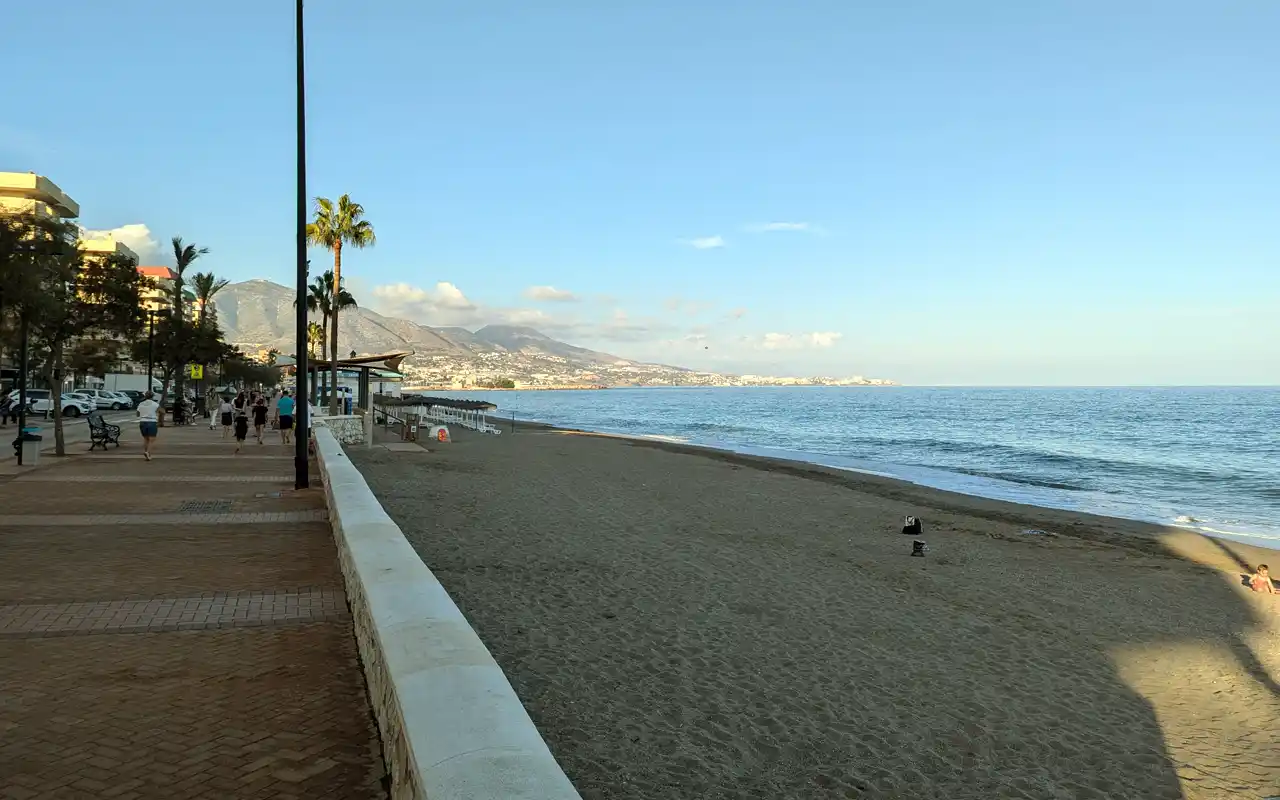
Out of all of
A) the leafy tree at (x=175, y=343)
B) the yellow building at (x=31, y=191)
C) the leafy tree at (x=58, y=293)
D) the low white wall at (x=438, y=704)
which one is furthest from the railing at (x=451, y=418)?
the yellow building at (x=31, y=191)

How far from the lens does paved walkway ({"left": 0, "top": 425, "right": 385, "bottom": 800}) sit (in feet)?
11.4

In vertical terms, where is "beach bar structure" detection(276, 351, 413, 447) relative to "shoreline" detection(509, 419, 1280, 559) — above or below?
above

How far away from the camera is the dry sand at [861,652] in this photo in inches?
186

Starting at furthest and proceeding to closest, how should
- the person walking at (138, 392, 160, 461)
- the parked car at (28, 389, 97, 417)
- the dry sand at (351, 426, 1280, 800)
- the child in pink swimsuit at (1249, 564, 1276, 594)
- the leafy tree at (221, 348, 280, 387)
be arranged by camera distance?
the leafy tree at (221, 348, 280, 387)
the parked car at (28, 389, 97, 417)
the person walking at (138, 392, 160, 461)
the child in pink swimsuit at (1249, 564, 1276, 594)
the dry sand at (351, 426, 1280, 800)

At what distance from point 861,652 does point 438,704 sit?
490 cm

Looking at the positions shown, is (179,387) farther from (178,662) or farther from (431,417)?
(178,662)

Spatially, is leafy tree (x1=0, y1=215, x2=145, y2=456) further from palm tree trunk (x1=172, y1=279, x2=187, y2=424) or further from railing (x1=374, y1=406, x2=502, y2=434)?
railing (x1=374, y1=406, x2=502, y2=434)

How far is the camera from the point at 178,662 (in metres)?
4.85


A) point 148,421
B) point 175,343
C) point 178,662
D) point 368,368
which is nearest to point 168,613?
point 178,662

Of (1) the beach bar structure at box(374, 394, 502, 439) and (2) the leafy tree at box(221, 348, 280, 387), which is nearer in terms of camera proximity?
(1) the beach bar structure at box(374, 394, 502, 439)

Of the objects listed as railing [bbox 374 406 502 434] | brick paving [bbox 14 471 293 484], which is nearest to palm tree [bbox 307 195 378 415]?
railing [bbox 374 406 502 434]

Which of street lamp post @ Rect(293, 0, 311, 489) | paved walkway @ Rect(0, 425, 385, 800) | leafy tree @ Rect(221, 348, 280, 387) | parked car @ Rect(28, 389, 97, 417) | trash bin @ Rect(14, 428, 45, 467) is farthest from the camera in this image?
leafy tree @ Rect(221, 348, 280, 387)

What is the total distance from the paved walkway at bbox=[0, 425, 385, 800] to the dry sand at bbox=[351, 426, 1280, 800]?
47.1 inches

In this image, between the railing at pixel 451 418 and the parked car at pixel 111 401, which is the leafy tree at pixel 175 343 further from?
the railing at pixel 451 418
